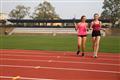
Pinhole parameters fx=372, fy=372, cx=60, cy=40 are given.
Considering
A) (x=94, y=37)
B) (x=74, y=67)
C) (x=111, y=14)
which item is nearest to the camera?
(x=74, y=67)

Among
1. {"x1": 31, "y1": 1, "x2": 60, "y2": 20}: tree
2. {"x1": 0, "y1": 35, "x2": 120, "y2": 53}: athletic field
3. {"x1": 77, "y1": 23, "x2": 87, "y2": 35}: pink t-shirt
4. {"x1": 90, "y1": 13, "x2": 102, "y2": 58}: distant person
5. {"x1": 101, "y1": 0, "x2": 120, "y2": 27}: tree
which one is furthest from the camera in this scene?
{"x1": 31, "y1": 1, "x2": 60, "y2": 20}: tree

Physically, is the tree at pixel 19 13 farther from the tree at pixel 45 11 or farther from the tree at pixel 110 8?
the tree at pixel 110 8

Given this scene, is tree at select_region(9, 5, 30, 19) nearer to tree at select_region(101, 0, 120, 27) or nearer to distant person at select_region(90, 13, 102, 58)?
tree at select_region(101, 0, 120, 27)

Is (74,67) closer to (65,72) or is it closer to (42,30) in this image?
(65,72)

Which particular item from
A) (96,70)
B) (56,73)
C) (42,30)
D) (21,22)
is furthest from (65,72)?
(21,22)

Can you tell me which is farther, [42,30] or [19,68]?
[42,30]

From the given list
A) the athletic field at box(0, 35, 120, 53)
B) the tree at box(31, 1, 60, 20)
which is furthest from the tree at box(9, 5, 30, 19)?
the athletic field at box(0, 35, 120, 53)

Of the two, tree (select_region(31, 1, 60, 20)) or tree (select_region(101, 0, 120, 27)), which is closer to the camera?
tree (select_region(101, 0, 120, 27))

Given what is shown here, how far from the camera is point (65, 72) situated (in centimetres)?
1059

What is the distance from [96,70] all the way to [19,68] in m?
2.36

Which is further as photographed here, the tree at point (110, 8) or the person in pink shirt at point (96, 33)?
the tree at point (110, 8)

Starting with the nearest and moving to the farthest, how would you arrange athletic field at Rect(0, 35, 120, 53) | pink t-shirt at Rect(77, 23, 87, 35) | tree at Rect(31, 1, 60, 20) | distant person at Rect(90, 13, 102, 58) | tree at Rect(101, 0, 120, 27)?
distant person at Rect(90, 13, 102, 58) < pink t-shirt at Rect(77, 23, 87, 35) < athletic field at Rect(0, 35, 120, 53) < tree at Rect(101, 0, 120, 27) < tree at Rect(31, 1, 60, 20)

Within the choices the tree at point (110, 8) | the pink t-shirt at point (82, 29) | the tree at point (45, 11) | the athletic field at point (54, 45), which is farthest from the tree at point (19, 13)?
the pink t-shirt at point (82, 29)

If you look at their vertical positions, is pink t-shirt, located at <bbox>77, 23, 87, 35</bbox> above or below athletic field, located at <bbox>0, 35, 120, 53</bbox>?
above
